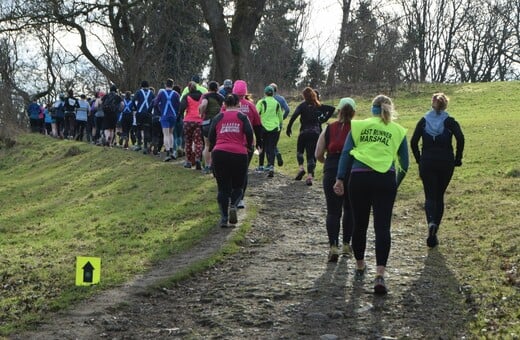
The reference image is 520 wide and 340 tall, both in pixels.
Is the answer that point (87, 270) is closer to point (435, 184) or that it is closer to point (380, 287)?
point (380, 287)

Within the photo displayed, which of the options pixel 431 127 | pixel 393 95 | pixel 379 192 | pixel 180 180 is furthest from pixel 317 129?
pixel 393 95

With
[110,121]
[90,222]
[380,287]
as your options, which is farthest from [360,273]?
[110,121]

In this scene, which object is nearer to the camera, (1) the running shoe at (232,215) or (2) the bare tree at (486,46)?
(1) the running shoe at (232,215)

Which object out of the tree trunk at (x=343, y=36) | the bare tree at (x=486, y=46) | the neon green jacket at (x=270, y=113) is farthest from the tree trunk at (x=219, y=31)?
the bare tree at (x=486, y=46)

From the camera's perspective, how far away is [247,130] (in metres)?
10.4

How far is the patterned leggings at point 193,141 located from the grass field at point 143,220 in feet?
1.50

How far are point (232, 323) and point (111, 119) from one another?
56.9 feet

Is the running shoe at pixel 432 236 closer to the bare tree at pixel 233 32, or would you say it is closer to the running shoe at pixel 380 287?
the running shoe at pixel 380 287

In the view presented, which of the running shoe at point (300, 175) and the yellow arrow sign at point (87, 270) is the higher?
the running shoe at point (300, 175)

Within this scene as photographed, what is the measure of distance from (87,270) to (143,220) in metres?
4.25

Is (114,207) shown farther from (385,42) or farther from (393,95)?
(385,42)

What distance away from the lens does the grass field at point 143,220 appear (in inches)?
295

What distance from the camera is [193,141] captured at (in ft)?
52.5

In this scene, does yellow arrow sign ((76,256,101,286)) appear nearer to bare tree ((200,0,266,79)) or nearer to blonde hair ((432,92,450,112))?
blonde hair ((432,92,450,112))
